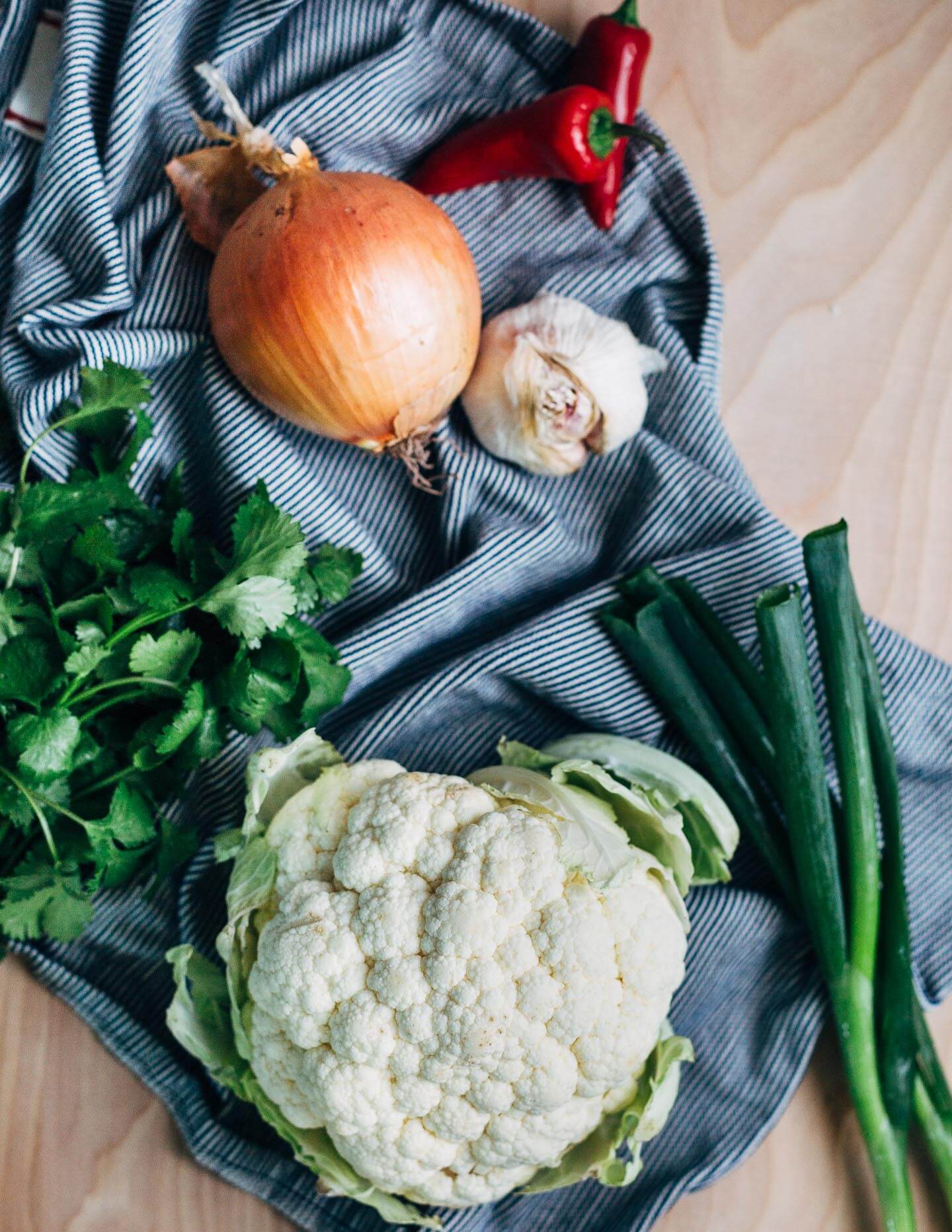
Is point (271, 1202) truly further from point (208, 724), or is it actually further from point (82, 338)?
point (82, 338)

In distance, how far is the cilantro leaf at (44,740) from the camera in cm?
75

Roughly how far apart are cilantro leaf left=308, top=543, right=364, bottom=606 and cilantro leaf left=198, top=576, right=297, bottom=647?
103 mm

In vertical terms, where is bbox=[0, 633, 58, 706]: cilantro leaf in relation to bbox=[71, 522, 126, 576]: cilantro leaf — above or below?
below

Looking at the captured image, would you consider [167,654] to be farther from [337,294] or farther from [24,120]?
[24,120]

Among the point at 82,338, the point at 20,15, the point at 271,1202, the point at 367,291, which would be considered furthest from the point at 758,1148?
the point at 20,15

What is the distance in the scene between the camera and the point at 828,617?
2.95 ft

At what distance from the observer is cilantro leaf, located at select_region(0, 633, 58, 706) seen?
2.55 ft

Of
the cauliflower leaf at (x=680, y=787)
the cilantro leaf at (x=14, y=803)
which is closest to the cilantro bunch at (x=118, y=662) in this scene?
the cilantro leaf at (x=14, y=803)

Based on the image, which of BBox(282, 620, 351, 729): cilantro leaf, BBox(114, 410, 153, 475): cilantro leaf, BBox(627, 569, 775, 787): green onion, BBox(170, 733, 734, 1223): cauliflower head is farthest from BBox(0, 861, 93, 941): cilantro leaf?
BBox(627, 569, 775, 787): green onion

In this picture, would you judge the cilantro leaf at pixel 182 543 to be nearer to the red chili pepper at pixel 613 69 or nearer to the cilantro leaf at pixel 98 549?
the cilantro leaf at pixel 98 549

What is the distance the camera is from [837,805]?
3.21ft

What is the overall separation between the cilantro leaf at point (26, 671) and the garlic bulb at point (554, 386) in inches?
17.3

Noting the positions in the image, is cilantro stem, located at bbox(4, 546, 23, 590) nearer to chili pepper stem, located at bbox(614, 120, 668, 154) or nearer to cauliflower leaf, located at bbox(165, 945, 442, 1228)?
cauliflower leaf, located at bbox(165, 945, 442, 1228)

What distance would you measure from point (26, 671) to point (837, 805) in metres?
0.71
